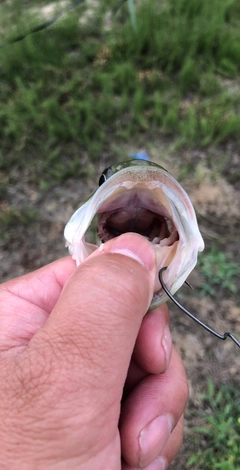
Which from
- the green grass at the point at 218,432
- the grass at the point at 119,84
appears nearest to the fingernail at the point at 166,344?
the green grass at the point at 218,432

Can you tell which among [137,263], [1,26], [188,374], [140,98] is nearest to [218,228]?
[188,374]

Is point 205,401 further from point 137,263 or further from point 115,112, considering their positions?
point 115,112

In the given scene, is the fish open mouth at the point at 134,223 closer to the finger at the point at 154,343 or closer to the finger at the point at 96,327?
the finger at the point at 154,343

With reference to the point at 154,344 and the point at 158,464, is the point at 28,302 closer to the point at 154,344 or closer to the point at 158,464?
the point at 154,344

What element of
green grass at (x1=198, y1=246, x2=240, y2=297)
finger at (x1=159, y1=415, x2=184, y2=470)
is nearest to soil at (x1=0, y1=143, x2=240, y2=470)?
green grass at (x1=198, y1=246, x2=240, y2=297)

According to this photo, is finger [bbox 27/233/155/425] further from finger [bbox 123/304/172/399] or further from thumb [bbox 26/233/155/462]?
finger [bbox 123/304/172/399]

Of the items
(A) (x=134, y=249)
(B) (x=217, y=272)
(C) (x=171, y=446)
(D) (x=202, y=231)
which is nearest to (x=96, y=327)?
(A) (x=134, y=249)
